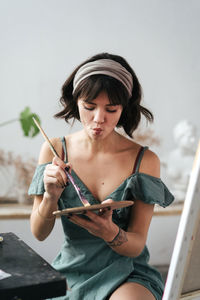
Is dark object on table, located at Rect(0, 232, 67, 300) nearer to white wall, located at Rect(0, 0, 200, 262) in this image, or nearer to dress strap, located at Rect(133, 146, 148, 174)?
dress strap, located at Rect(133, 146, 148, 174)

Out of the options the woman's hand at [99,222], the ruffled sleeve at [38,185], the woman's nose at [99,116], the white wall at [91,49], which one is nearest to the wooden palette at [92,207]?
the woman's hand at [99,222]

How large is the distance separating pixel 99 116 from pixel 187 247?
675 millimetres

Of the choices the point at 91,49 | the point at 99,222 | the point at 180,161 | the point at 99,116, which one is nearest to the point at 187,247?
the point at 99,222

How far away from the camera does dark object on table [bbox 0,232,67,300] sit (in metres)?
0.97

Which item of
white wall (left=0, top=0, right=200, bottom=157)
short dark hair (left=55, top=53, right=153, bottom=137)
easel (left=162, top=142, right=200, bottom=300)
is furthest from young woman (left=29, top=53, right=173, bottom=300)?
white wall (left=0, top=0, right=200, bottom=157)

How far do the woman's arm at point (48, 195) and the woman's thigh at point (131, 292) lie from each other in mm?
331

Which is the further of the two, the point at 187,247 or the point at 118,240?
the point at 118,240

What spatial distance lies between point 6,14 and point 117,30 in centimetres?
83

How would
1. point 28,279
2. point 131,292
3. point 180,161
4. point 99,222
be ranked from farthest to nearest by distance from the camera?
1. point 180,161
2. point 131,292
3. point 99,222
4. point 28,279

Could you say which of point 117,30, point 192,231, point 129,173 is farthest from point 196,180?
point 117,30

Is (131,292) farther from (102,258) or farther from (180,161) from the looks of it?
(180,161)

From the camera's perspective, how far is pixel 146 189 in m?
1.54

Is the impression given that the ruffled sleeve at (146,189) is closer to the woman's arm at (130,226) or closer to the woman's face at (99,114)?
the woman's arm at (130,226)

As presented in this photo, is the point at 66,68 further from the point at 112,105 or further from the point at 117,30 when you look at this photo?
the point at 112,105
